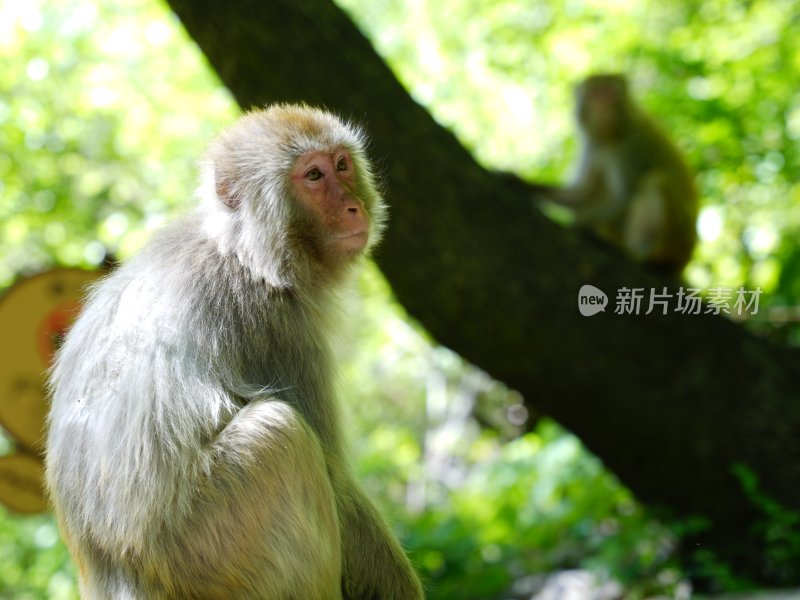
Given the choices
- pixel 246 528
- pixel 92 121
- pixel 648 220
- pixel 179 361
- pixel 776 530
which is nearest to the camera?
pixel 246 528

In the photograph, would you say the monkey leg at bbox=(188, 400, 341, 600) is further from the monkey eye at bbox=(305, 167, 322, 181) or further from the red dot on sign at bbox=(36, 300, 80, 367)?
the red dot on sign at bbox=(36, 300, 80, 367)

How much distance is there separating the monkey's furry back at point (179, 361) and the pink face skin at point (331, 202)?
67mm

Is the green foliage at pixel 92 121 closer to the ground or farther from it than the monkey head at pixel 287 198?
farther from it

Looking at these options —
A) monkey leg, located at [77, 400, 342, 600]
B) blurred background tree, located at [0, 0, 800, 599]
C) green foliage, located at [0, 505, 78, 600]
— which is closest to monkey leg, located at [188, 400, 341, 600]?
monkey leg, located at [77, 400, 342, 600]

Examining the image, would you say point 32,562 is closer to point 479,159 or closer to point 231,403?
point 479,159

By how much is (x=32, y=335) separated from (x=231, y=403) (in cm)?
195

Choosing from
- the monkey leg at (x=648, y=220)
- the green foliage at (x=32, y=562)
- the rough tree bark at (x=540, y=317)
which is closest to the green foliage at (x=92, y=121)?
the green foliage at (x=32, y=562)

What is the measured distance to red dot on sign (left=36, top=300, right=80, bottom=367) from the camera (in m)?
4.53

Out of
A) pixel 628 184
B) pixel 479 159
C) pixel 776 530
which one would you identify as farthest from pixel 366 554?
pixel 628 184

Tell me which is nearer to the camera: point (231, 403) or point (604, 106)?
point (231, 403)

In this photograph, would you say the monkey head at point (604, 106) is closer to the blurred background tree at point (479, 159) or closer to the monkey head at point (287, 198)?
the blurred background tree at point (479, 159)

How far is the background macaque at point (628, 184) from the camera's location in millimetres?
7992

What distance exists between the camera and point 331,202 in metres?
3.32

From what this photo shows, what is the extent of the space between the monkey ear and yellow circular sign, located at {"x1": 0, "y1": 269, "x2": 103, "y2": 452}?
139 cm
